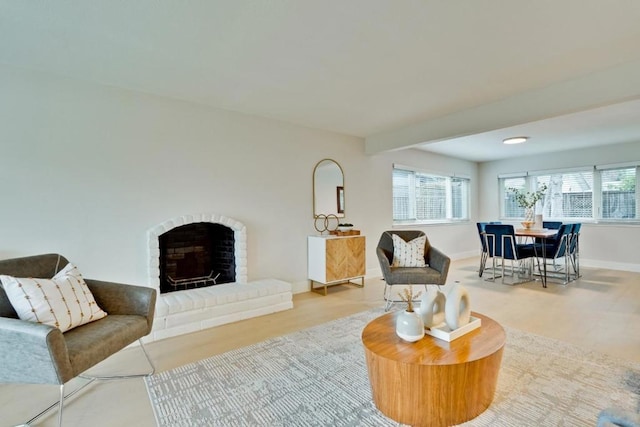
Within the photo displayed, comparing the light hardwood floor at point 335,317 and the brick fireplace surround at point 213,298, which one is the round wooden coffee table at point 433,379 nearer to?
the light hardwood floor at point 335,317

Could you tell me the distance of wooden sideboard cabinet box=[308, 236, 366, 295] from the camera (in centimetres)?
432

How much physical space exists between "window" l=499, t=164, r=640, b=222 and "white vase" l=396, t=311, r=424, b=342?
6434 mm

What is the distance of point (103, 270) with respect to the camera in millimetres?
3010

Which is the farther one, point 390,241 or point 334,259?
point 334,259

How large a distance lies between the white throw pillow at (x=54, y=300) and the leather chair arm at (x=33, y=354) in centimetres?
22

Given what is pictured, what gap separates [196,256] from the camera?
384cm

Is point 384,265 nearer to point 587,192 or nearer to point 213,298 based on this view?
point 213,298

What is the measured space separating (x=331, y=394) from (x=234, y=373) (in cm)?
74

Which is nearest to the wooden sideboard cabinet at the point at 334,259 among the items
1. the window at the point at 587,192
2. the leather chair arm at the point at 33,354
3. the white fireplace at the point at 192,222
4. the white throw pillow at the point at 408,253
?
the white throw pillow at the point at 408,253

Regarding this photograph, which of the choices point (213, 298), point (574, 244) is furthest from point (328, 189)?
point (574, 244)

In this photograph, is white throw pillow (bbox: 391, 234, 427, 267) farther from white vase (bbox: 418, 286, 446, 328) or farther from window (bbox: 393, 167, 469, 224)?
window (bbox: 393, 167, 469, 224)

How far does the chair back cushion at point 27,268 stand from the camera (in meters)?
1.97

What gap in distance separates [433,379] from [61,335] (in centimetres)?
194

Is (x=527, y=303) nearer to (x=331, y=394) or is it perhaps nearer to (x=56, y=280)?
(x=331, y=394)
